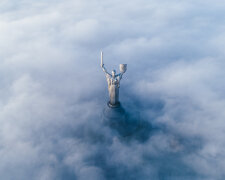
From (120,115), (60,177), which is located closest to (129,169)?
(120,115)

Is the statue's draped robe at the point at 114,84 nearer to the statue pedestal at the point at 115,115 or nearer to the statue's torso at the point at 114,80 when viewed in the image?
the statue's torso at the point at 114,80

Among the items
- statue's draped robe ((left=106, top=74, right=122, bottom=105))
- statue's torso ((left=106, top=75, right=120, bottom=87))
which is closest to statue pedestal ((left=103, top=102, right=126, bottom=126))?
statue's draped robe ((left=106, top=74, right=122, bottom=105))

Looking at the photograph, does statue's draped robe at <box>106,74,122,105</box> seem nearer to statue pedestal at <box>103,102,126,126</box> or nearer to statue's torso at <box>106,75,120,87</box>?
statue's torso at <box>106,75,120,87</box>

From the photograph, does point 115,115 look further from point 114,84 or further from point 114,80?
point 114,80

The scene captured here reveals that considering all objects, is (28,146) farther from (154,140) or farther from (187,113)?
(187,113)

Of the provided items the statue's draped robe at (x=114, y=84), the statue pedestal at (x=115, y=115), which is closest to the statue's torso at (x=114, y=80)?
the statue's draped robe at (x=114, y=84)

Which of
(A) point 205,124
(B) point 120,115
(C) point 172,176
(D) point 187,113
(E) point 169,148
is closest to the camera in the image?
(C) point 172,176

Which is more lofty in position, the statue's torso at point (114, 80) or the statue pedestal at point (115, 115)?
the statue's torso at point (114, 80)

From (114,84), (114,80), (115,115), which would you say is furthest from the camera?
(115,115)

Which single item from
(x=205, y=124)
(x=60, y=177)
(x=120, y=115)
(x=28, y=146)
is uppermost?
(x=120, y=115)

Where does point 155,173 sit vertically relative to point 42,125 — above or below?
below

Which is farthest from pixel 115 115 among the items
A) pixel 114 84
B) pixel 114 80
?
pixel 114 80
